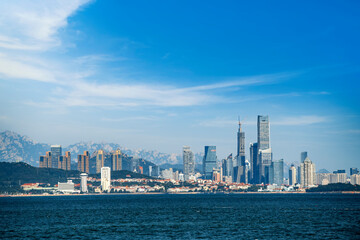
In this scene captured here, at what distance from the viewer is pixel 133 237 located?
81375mm

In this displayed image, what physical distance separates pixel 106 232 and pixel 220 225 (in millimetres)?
25349

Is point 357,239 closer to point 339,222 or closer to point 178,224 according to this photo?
point 339,222

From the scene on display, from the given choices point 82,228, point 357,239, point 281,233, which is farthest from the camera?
point 82,228

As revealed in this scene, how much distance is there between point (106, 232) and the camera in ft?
294

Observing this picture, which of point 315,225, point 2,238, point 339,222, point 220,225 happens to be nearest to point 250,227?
point 220,225

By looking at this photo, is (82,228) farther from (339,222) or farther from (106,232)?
(339,222)

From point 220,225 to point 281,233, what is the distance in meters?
19.1

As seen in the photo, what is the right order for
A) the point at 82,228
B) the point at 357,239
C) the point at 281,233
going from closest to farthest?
the point at 357,239
the point at 281,233
the point at 82,228

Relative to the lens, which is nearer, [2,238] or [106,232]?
[2,238]

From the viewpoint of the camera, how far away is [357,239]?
254ft

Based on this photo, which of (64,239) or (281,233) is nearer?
(64,239)

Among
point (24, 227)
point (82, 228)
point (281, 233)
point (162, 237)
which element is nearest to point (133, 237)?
point (162, 237)

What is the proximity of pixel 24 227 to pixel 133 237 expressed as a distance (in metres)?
32.5

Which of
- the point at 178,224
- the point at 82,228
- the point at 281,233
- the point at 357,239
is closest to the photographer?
the point at 357,239
